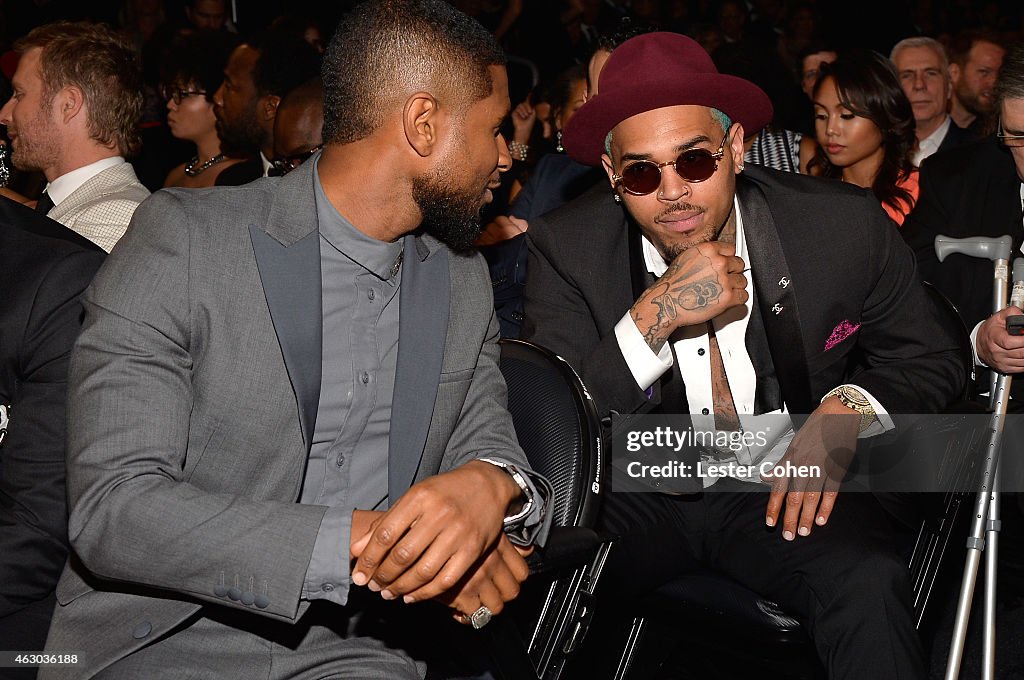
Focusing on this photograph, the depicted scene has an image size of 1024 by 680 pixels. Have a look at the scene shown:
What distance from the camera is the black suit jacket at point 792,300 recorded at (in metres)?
2.93

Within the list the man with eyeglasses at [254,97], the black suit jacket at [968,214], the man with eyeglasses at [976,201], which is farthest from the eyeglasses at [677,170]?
the man with eyeglasses at [254,97]

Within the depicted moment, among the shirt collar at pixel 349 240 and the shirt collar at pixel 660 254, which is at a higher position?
the shirt collar at pixel 660 254

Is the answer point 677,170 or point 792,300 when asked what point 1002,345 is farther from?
point 677,170

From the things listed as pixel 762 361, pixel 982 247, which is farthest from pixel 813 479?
pixel 982 247

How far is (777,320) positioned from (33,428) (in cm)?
193

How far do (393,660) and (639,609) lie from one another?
0.87 m

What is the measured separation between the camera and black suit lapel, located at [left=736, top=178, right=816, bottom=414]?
9.62 ft

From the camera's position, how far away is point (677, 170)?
286cm

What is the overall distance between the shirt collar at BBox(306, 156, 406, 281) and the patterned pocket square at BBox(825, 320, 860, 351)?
1.40 meters

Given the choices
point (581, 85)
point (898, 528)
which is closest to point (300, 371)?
point (898, 528)

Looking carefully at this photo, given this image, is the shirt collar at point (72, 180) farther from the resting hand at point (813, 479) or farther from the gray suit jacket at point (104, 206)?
the resting hand at point (813, 479)

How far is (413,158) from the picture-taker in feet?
7.12

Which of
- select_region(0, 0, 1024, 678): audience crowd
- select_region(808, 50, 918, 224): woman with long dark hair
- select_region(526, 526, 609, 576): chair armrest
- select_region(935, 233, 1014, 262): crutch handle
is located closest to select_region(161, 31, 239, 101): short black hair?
select_region(0, 0, 1024, 678): audience crowd

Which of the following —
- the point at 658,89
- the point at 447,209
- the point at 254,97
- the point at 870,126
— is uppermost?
the point at 870,126
